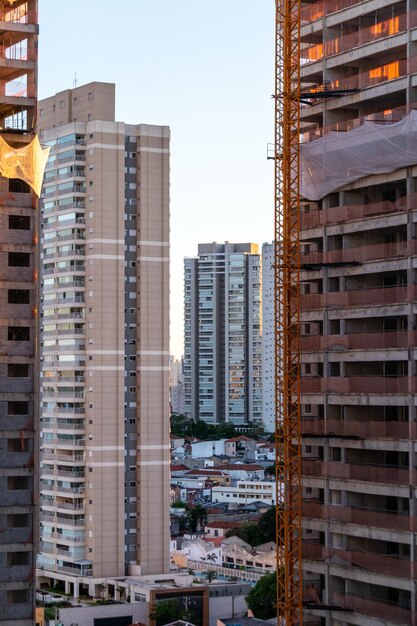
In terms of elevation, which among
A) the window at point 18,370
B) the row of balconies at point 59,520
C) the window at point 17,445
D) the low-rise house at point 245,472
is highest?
the window at point 18,370

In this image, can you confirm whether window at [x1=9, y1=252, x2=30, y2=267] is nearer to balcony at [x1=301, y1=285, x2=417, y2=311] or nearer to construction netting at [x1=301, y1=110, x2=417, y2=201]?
balcony at [x1=301, y1=285, x2=417, y2=311]

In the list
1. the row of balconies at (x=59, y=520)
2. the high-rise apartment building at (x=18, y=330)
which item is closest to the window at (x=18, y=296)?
the high-rise apartment building at (x=18, y=330)

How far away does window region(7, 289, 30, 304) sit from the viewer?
151 ft

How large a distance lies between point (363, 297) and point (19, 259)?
11.4 m

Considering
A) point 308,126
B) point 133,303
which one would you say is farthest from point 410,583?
point 133,303

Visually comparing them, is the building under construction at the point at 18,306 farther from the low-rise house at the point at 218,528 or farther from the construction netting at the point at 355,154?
the low-rise house at the point at 218,528

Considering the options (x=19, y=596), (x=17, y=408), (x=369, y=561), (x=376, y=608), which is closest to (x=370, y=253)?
(x=369, y=561)

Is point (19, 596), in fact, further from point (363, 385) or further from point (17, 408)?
point (363, 385)

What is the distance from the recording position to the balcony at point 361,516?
42.3m

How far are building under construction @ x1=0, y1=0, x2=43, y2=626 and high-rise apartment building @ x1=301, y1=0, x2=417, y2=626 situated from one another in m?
9.38

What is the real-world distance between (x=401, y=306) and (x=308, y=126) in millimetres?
10032

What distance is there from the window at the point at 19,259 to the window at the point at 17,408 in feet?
15.1

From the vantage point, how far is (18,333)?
46.0 metres

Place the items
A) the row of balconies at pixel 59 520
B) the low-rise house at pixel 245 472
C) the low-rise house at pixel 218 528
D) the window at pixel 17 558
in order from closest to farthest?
the window at pixel 17 558, the row of balconies at pixel 59 520, the low-rise house at pixel 218 528, the low-rise house at pixel 245 472
